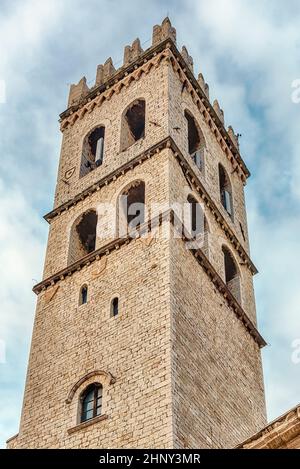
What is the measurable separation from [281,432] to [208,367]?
23.4 feet

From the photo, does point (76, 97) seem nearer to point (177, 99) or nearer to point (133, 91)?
point (133, 91)

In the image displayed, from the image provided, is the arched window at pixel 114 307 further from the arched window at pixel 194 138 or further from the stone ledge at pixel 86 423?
the arched window at pixel 194 138

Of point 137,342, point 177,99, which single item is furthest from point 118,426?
point 177,99

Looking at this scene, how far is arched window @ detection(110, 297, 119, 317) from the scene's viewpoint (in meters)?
22.0

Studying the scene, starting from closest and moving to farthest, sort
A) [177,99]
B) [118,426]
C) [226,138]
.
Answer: [118,426]
[177,99]
[226,138]

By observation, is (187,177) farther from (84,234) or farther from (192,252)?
(84,234)

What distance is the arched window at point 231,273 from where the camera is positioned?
26797mm

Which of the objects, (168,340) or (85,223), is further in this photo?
(85,223)

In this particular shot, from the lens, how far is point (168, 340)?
1972cm

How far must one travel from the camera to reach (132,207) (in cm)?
2552

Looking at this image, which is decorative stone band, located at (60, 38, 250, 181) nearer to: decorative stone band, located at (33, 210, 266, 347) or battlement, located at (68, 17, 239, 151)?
battlement, located at (68, 17, 239, 151)

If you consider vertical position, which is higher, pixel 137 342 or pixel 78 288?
pixel 78 288

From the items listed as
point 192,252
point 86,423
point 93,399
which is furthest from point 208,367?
point 86,423

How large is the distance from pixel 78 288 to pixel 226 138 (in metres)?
11.5
